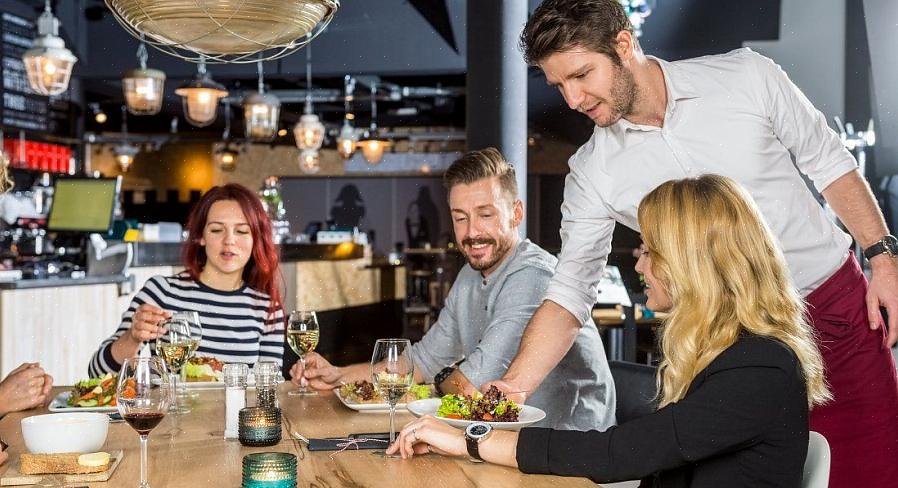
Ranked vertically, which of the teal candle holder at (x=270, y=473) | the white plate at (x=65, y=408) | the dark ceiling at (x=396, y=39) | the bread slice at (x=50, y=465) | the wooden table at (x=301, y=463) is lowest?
the white plate at (x=65, y=408)

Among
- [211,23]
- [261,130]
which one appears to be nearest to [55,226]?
[261,130]

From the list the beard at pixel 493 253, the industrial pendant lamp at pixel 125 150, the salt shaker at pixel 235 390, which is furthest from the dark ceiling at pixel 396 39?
the salt shaker at pixel 235 390

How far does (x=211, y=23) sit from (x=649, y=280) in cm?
105

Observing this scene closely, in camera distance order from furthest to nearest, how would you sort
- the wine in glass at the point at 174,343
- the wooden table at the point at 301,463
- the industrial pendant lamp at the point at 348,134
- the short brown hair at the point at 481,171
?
the industrial pendant lamp at the point at 348,134
the short brown hair at the point at 481,171
the wine in glass at the point at 174,343
the wooden table at the point at 301,463

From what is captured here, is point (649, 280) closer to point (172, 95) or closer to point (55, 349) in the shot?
point (55, 349)

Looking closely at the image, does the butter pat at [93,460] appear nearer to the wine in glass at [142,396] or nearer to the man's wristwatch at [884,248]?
the wine in glass at [142,396]

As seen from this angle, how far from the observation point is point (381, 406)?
7.28 feet

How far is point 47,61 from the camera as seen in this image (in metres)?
6.40

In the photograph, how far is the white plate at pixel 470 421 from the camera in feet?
5.88

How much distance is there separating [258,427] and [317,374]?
740mm

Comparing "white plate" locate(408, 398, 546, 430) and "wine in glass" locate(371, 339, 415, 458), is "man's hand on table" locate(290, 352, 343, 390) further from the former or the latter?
"wine in glass" locate(371, 339, 415, 458)

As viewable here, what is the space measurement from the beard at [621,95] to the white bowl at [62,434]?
52.3 inches

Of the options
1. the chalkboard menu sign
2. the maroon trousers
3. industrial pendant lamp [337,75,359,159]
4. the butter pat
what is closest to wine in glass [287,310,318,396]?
the butter pat

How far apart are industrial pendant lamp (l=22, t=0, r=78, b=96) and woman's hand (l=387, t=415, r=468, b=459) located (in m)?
5.52
